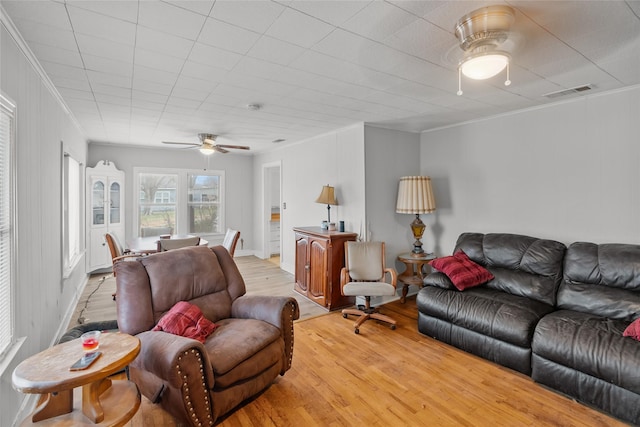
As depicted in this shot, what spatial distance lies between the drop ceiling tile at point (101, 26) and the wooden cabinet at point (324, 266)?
2.82 metres

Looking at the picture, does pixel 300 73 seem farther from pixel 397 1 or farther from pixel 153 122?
pixel 153 122

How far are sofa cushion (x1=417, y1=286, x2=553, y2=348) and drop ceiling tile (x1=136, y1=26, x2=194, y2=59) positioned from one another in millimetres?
3056

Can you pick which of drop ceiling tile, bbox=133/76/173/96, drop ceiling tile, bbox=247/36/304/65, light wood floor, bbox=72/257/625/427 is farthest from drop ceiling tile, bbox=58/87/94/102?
light wood floor, bbox=72/257/625/427

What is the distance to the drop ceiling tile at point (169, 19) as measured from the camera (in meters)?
1.70

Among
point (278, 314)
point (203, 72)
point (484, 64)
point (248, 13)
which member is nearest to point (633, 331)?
point (484, 64)

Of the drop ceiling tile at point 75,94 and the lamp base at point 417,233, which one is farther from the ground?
the drop ceiling tile at point 75,94

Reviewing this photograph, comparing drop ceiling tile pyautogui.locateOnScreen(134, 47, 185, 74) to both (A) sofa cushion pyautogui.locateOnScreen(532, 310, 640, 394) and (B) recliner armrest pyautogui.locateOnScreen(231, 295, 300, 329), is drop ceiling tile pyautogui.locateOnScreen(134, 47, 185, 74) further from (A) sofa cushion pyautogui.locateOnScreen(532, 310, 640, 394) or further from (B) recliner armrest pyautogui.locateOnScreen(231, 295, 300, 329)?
(A) sofa cushion pyautogui.locateOnScreen(532, 310, 640, 394)

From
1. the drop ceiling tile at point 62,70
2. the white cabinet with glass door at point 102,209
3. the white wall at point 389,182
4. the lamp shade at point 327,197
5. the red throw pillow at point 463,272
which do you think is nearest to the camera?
the drop ceiling tile at point 62,70

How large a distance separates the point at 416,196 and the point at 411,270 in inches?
39.6

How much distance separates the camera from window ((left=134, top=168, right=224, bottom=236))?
21.4 feet

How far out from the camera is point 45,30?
1924mm

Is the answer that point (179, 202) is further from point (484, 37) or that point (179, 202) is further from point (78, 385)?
point (484, 37)

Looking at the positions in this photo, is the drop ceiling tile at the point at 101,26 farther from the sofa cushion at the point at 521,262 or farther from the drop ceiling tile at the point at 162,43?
the sofa cushion at the point at 521,262

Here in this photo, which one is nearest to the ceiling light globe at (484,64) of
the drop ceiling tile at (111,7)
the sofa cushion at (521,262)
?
the drop ceiling tile at (111,7)
